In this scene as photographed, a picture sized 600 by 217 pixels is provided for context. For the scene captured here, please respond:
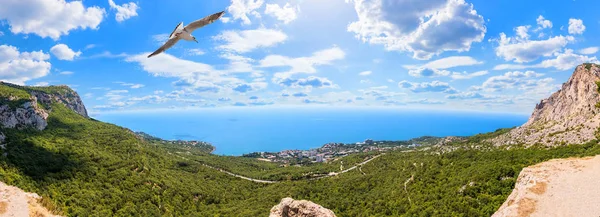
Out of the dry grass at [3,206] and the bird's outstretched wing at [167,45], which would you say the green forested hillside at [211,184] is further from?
the bird's outstretched wing at [167,45]

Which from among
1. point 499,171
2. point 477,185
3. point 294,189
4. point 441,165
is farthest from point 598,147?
point 294,189

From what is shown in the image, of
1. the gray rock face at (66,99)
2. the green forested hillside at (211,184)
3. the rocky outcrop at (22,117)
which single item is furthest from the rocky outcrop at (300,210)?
the gray rock face at (66,99)

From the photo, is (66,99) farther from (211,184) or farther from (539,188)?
(539,188)

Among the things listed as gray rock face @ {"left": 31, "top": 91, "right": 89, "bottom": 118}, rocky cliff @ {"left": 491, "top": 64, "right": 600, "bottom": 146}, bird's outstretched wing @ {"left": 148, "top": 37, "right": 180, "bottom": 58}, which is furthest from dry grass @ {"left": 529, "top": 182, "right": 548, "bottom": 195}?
gray rock face @ {"left": 31, "top": 91, "right": 89, "bottom": 118}

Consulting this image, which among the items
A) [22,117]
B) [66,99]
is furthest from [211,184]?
[66,99]

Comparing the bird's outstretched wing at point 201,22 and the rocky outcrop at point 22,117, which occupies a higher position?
the bird's outstretched wing at point 201,22

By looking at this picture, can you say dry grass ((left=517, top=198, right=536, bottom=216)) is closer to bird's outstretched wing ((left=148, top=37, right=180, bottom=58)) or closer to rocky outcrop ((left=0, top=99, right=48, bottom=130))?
bird's outstretched wing ((left=148, top=37, right=180, bottom=58))

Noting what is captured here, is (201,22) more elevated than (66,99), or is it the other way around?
(66,99)
